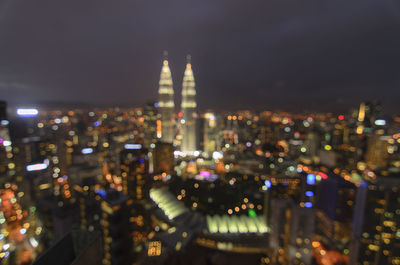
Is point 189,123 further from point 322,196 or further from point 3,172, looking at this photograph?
point 3,172

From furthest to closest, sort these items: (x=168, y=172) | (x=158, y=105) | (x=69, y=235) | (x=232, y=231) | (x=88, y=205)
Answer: (x=158, y=105) → (x=168, y=172) → (x=232, y=231) → (x=88, y=205) → (x=69, y=235)

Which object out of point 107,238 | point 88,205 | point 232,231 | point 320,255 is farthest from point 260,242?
point 88,205

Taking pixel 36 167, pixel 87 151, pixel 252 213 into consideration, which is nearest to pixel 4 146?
pixel 36 167

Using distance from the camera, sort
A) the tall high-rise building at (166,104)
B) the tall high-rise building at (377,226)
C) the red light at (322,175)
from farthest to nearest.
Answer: the tall high-rise building at (166,104) → the red light at (322,175) → the tall high-rise building at (377,226)

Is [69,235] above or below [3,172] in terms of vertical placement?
above

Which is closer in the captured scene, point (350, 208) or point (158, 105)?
point (350, 208)

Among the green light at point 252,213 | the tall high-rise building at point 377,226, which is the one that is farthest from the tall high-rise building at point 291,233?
the green light at point 252,213

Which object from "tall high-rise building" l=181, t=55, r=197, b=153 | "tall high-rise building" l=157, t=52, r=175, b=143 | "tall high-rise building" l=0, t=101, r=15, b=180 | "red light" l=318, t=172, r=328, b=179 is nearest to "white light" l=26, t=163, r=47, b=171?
"tall high-rise building" l=0, t=101, r=15, b=180

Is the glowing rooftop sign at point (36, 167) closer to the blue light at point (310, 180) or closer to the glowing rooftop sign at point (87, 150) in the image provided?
the glowing rooftop sign at point (87, 150)

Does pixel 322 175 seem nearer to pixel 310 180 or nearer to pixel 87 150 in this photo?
pixel 310 180
